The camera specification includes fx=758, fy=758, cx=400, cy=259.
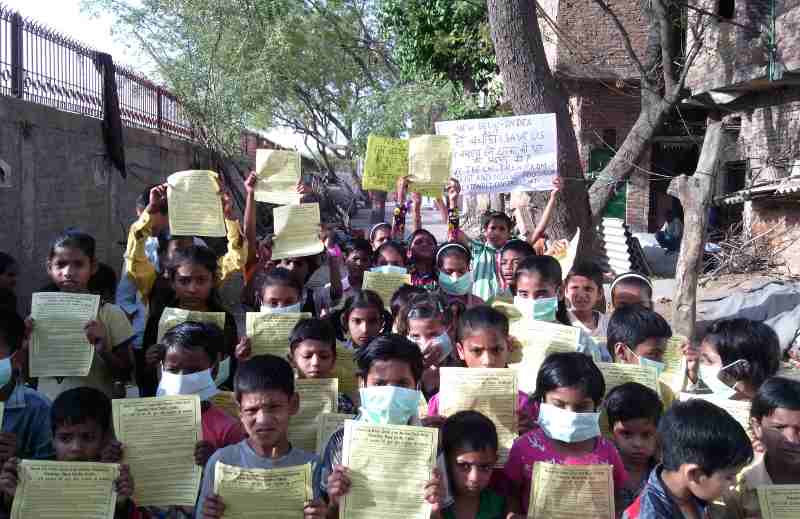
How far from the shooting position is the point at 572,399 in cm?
→ 270

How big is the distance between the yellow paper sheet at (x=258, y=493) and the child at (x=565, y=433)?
77 cm

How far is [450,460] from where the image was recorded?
2582 mm

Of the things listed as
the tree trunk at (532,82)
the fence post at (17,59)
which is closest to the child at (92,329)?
the fence post at (17,59)

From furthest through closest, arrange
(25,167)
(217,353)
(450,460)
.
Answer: (25,167) → (217,353) → (450,460)

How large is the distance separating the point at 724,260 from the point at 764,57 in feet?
9.75

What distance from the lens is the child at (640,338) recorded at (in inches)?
132

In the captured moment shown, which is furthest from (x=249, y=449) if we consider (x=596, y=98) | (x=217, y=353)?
(x=596, y=98)

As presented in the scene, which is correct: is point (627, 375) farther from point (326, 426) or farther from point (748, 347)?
point (326, 426)

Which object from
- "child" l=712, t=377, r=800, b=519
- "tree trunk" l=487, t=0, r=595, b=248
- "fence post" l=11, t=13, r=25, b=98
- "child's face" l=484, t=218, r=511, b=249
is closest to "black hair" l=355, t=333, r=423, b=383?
"child" l=712, t=377, r=800, b=519

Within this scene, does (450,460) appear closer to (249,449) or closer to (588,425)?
(588,425)

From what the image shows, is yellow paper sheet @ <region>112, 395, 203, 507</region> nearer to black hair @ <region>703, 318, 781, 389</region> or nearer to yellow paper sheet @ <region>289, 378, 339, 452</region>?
yellow paper sheet @ <region>289, 378, 339, 452</region>

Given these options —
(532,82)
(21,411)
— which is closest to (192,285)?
(21,411)

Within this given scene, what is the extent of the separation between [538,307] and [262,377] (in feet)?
5.47

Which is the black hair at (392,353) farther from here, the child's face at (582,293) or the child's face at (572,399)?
the child's face at (582,293)
